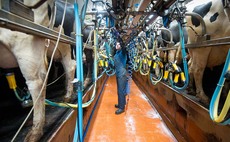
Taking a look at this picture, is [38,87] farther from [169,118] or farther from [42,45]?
[169,118]

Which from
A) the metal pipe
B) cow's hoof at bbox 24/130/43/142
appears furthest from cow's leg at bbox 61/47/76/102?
the metal pipe

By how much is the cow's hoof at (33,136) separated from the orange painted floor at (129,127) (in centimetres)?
100

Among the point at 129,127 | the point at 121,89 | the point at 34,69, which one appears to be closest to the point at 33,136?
the point at 34,69

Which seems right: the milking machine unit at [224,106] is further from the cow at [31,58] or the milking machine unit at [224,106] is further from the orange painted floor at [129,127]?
the orange painted floor at [129,127]

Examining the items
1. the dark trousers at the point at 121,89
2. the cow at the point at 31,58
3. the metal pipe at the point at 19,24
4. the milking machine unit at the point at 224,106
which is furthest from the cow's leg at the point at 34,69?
the dark trousers at the point at 121,89

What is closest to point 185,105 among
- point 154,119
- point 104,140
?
point 154,119

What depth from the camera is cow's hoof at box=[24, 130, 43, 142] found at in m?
1.09

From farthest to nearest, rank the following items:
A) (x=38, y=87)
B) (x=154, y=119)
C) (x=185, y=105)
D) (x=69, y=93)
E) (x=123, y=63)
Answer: (x=123, y=63), (x=154, y=119), (x=69, y=93), (x=185, y=105), (x=38, y=87)

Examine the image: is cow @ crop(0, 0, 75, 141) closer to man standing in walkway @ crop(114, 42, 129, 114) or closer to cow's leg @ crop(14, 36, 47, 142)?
cow's leg @ crop(14, 36, 47, 142)

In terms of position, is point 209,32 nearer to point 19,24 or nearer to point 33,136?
point 19,24

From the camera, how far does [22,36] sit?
44.5 inches

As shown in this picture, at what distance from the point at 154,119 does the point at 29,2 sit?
2.54 metres

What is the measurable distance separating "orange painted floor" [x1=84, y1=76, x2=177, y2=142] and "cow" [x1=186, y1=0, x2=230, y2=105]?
0.82m

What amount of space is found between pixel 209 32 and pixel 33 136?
86.0 inches
